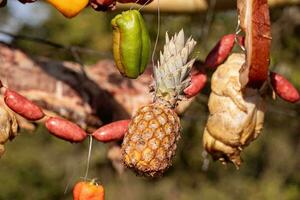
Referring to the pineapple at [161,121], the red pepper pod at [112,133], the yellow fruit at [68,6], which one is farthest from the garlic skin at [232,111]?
the yellow fruit at [68,6]

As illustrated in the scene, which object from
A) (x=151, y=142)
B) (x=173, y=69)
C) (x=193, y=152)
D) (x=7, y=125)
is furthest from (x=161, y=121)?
(x=193, y=152)

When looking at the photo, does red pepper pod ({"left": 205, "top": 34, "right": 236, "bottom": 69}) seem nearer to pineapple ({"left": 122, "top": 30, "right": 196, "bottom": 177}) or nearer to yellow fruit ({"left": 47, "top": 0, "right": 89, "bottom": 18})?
pineapple ({"left": 122, "top": 30, "right": 196, "bottom": 177})

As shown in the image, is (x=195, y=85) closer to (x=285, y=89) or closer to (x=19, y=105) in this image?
(x=285, y=89)

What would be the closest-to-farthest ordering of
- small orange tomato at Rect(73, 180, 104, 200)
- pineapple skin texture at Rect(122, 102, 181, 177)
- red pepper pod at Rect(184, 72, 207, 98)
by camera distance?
pineapple skin texture at Rect(122, 102, 181, 177) → small orange tomato at Rect(73, 180, 104, 200) → red pepper pod at Rect(184, 72, 207, 98)

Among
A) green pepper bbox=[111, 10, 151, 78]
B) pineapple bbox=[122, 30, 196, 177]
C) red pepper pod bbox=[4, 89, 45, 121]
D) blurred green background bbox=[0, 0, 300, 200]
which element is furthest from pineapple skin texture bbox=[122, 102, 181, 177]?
blurred green background bbox=[0, 0, 300, 200]

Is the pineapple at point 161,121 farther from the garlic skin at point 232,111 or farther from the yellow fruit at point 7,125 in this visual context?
the yellow fruit at point 7,125

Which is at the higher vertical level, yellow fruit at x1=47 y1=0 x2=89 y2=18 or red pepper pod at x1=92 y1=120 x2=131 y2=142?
yellow fruit at x1=47 y1=0 x2=89 y2=18
